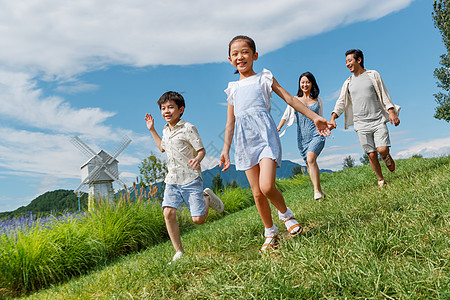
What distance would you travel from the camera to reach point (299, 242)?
3293 millimetres

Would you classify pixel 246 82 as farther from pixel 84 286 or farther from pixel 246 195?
pixel 246 195

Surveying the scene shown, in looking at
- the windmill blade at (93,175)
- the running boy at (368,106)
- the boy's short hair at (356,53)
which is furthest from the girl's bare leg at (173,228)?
the windmill blade at (93,175)

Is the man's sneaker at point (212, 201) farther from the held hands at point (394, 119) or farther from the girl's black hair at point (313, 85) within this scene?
the held hands at point (394, 119)

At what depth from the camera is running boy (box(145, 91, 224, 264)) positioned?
430cm

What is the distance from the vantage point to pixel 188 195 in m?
4.37

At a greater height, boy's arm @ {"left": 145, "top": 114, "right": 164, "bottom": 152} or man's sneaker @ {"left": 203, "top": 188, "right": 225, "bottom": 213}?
boy's arm @ {"left": 145, "top": 114, "right": 164, "bottom": 152}

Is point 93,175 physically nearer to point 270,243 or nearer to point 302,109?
point 270,243

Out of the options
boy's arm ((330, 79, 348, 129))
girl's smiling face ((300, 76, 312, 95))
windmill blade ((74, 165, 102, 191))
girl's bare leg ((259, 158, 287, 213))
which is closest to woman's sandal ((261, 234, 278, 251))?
girl's bare leg ((259, 158, 287, 213))

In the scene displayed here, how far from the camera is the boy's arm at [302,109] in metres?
3.35

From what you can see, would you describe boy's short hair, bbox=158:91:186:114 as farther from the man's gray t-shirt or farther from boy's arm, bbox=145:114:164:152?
the man's gray t-shirt

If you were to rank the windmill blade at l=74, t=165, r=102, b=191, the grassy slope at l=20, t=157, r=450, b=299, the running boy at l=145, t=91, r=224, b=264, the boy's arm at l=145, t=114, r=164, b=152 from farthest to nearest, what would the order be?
the windmill blade at l=74, t=165, r=102, b=191 < the boy's arm at l=145, t=114, r=164, b=152 < the running boy at l=145, t=91, r=224, b=264 < the grassy slope at l=20, t=157, r=450, b=299

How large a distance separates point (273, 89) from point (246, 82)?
282mm

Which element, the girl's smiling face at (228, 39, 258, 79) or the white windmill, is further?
the white windmill

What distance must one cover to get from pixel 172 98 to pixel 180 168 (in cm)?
91
